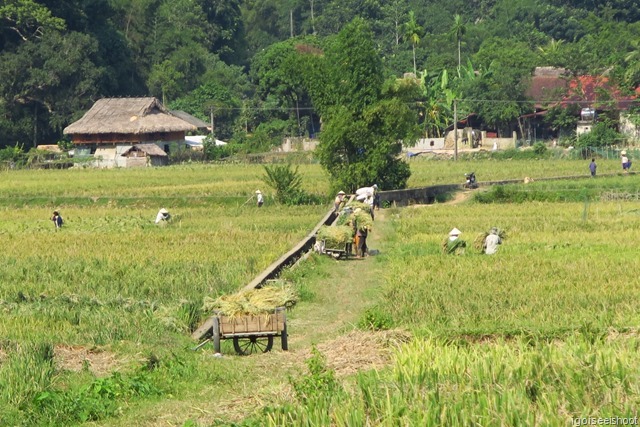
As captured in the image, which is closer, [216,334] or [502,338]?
[502,338]

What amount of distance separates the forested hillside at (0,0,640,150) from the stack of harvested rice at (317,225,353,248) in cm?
3387

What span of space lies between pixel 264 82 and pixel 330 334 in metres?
66.8

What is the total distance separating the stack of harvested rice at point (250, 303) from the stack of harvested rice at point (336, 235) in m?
8.90

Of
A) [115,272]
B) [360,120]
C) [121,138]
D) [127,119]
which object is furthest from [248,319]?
[121,138]

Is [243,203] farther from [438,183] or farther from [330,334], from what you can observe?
[330,334]

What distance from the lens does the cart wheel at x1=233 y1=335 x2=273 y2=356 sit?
1360cm

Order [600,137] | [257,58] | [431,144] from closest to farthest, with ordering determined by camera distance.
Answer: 1. [600,137]
2. [431,144]
3. [257,58]

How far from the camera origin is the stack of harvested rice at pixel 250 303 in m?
13.5

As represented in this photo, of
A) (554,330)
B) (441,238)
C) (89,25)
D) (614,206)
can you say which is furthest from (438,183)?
(89,25)

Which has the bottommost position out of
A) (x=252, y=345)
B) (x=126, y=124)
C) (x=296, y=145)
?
(x=252, y=345)

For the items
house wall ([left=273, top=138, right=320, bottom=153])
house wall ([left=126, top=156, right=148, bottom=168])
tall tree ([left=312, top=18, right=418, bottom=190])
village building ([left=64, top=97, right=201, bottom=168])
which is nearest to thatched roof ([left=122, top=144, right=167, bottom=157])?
village building ([left=64, top=97, right=201, bottom=168])

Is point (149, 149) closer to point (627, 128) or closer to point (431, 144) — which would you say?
point (431, 144)

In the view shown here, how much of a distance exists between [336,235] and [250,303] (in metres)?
9.47

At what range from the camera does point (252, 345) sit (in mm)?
13906
